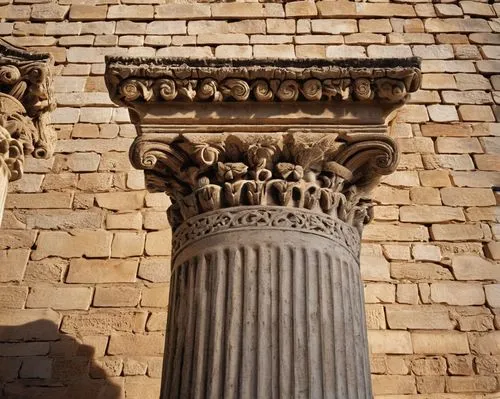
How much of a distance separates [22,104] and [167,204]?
2.02 metres

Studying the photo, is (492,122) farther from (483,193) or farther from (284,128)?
(284,128)

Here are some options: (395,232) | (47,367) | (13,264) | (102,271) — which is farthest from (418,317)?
(13,264)

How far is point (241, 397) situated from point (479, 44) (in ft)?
18.6

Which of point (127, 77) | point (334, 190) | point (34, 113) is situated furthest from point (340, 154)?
point (34, 113)

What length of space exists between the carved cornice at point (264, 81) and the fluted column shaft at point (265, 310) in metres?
0.57

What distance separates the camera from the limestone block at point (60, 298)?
5.86 m

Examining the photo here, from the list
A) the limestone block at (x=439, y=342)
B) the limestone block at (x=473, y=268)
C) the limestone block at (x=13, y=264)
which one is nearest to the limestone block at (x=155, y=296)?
the limestone block at (x=13, y=264)

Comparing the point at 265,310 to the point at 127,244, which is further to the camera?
the point at 127,244

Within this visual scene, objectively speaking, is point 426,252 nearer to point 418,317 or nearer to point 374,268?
point 374,268

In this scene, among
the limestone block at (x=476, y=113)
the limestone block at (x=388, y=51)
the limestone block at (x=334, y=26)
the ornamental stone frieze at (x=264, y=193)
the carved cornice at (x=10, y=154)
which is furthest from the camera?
the limestone block at (x=334, y=26)

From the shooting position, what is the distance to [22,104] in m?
4.61

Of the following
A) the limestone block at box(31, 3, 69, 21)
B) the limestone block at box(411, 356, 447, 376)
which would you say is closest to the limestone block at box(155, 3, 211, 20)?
the limestone block at box(31, 3, 69, 21)

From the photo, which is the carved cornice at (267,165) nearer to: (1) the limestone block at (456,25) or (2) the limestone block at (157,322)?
(2) the limestone block at (157,322)

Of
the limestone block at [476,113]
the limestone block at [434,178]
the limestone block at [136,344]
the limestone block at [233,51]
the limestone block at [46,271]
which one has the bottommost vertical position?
the limestone block at [136,344]
